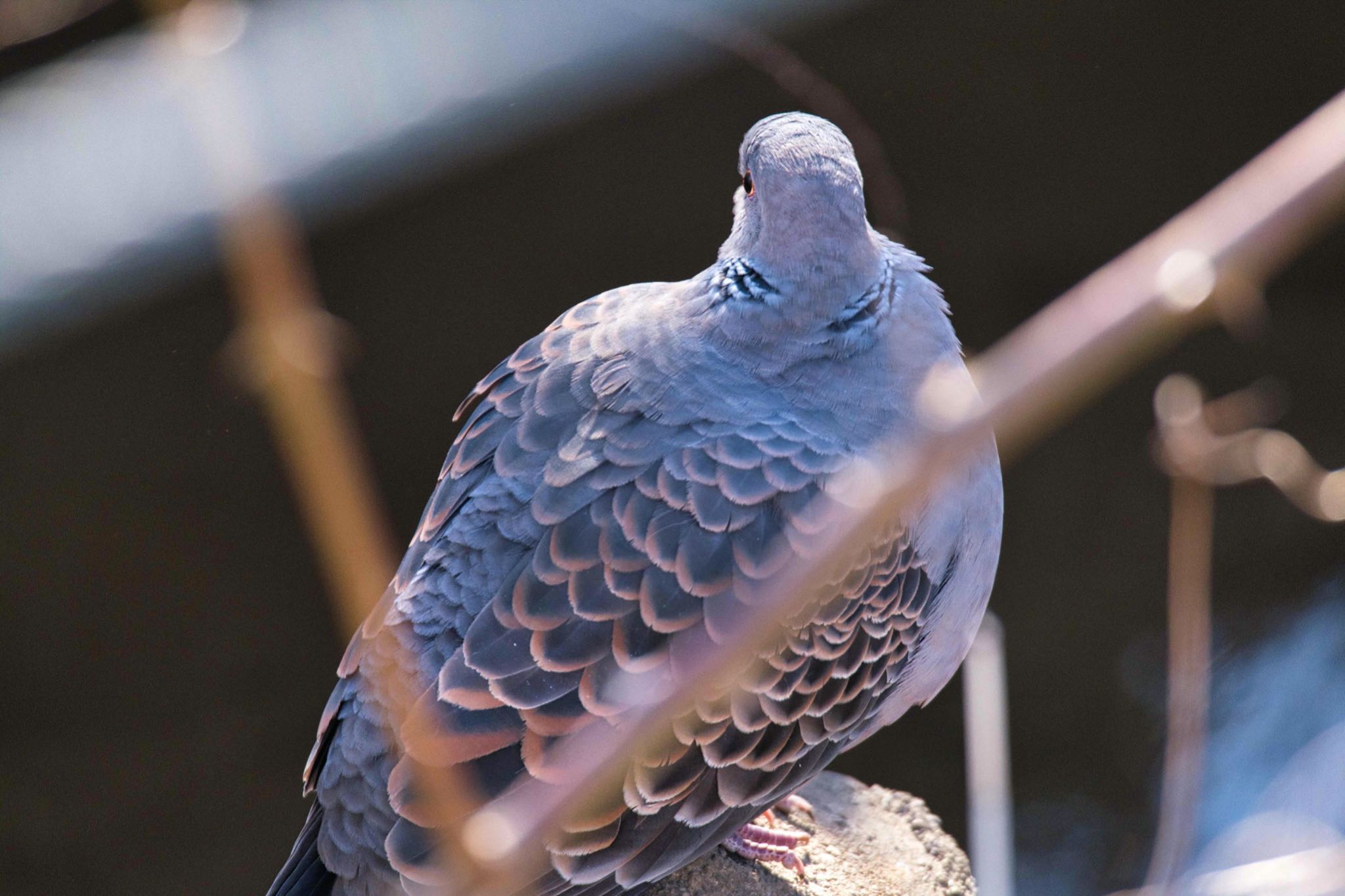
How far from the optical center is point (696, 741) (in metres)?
3.00

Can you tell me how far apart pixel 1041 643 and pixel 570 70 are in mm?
4527

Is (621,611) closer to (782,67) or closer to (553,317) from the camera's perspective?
(782,67)

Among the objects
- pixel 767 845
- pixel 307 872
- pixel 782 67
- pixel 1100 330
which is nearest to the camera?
pixel 1100 330

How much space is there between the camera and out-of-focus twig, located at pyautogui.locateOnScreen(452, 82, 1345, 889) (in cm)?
67

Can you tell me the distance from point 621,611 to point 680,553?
18 centimetres

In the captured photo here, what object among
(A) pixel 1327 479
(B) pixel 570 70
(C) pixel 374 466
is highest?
(C) pixel 374 466

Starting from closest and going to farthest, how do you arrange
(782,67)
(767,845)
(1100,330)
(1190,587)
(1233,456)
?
(1100,330) < (1190,587) < (1233,456) < (782,67) < (767,845)

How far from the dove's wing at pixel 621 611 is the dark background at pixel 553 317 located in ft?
9.06

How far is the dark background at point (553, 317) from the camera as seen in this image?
5.68m

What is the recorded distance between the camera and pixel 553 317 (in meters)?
6.45

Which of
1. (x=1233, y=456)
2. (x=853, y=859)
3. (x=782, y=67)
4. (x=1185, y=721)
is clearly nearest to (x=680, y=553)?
(x=782, y=67)

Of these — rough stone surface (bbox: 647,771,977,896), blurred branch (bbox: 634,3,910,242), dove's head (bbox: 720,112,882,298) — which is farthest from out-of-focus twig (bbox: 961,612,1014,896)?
rough stone surface (bbox: 647,771,977,896)

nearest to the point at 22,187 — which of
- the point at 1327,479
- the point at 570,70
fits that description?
the point at 570,70

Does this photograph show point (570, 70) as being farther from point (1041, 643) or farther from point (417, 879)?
point (1041, 643)
